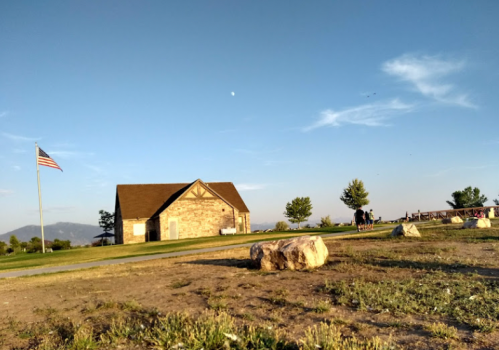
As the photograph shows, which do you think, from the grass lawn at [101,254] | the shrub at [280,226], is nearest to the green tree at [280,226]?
the shrub at [280,226]

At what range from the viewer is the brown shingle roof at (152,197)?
151 ft

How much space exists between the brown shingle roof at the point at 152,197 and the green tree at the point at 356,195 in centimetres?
2450

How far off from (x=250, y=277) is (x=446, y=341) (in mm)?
6463

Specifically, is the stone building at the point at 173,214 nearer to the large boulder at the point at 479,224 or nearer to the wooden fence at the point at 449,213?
the wooden fence at the point at 449,213

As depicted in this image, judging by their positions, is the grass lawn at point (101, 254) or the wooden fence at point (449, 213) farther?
the wooden fence at point (449, 213)

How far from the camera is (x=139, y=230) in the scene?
4516 centimetres

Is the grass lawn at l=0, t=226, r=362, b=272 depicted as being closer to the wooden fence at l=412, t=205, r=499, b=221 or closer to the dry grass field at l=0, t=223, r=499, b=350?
the dry grass field at l=0, t=223, r=499, b=350

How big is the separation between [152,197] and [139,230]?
5283mm

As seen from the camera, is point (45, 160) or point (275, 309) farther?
point (45, 160)

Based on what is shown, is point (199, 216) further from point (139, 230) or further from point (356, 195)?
point (356, 195)

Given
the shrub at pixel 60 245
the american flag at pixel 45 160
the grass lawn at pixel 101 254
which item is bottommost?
the shrub at pixel 60 245

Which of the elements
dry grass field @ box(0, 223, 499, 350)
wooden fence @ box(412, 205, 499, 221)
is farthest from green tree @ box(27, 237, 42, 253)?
wooden fence @ box(412, 205, 499, 221)

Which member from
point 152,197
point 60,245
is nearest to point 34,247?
point 60,245

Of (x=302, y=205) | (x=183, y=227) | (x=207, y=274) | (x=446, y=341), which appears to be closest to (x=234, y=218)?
(x=183, y=227)
